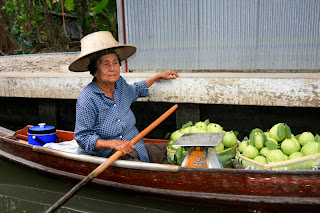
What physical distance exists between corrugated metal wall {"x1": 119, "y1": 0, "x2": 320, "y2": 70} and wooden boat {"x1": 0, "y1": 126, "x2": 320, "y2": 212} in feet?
5.99

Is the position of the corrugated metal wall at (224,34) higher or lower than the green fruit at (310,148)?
higher

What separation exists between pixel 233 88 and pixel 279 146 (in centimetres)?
103

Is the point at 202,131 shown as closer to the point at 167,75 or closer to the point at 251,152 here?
the point at 251,152

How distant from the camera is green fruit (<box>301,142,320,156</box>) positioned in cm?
274

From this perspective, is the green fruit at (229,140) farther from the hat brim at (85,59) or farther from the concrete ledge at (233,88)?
the hat brim at (85,59)

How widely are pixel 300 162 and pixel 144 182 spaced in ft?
4.51

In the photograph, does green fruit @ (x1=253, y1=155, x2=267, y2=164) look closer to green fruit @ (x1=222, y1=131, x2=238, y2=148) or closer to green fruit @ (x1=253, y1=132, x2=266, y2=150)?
green fruit @ (x1=253, y1=132, x2=266, y2=150)

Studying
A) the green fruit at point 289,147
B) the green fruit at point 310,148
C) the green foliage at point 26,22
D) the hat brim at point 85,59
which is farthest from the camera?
the green foliage at point 26,22

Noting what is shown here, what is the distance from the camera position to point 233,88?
383cm

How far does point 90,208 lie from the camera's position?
3396mm

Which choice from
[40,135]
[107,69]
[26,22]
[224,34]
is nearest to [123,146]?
[107,69]

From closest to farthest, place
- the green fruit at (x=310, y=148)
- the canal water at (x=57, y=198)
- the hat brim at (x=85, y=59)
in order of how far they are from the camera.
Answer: the green fruit at (x=310, y=148)
the hat brim at (x=85, y=59)
the canal water at (x=57, y=198)

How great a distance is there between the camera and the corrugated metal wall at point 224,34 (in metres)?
3.91

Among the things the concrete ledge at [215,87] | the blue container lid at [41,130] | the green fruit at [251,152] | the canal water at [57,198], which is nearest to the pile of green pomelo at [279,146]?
the green fruit at [251,152]
